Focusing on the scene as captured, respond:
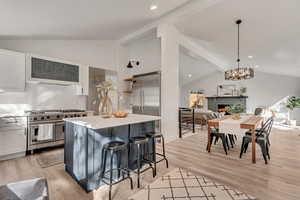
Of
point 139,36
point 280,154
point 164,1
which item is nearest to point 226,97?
point 280,154

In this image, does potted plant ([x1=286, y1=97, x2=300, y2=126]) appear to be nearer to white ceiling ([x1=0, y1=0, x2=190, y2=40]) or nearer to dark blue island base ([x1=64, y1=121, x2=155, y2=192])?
white ceiling ([x1=0, y1=0, x2=190, y2=40])

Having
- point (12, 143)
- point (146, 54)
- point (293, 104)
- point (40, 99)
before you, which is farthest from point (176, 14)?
point (293, 104)

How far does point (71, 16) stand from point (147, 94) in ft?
9.91

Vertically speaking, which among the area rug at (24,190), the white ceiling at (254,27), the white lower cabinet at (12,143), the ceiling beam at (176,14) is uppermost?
the ceiling beam at (176,14)

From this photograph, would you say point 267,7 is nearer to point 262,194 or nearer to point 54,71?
point 262,194

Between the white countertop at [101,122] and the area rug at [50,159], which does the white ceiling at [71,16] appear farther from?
the area rug at [50,159]

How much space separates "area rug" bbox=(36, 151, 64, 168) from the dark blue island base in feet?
1.84

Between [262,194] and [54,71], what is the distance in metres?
4.93

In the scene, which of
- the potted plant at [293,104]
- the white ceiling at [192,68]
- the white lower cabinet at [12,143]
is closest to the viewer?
the white lower cabinet at [12,143]

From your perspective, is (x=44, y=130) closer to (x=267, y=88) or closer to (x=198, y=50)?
(x=198, y=50)

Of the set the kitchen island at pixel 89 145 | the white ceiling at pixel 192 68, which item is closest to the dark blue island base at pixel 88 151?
the kitchen island at pixel 89 145

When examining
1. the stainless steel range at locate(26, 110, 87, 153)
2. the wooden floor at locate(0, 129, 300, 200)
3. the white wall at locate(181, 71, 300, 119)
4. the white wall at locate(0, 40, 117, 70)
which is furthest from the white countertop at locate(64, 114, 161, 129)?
the white wall at locate(181, 71, 300, 119)

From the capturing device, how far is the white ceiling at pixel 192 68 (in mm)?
7655

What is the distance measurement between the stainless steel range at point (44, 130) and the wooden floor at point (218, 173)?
0.33 meters
